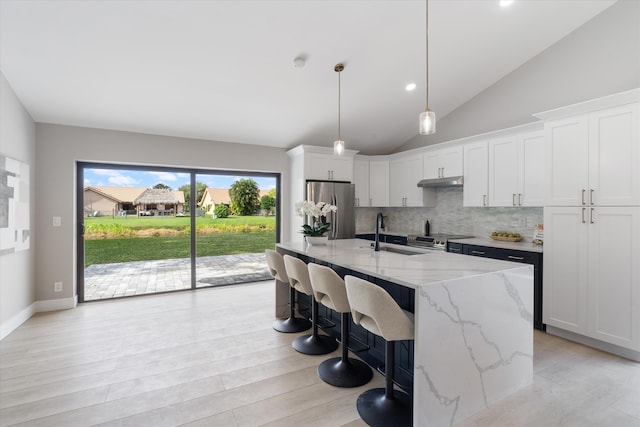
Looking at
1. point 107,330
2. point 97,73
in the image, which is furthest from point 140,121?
point 107,330

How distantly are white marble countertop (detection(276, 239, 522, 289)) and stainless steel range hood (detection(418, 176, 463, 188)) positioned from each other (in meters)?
2.09

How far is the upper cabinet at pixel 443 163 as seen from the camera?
4.59 metres

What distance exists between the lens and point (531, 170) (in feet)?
12.1

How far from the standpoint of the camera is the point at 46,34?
106 inches

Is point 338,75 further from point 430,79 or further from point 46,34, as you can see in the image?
point 46,34

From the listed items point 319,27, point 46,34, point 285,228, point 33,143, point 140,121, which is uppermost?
point 319,27

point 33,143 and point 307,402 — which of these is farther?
point 33,143

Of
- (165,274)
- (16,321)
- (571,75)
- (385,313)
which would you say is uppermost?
(571,75)

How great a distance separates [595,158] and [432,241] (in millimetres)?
2120

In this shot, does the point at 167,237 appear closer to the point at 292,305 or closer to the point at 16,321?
the point at 16,321

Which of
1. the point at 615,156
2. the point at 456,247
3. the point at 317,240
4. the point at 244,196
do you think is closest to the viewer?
the point at 615,156

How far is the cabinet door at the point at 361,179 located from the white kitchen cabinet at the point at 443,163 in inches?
44.4

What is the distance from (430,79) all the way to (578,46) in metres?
1.64

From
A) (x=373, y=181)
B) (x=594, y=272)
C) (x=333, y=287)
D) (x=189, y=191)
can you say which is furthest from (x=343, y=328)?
(x=373, y=181)
